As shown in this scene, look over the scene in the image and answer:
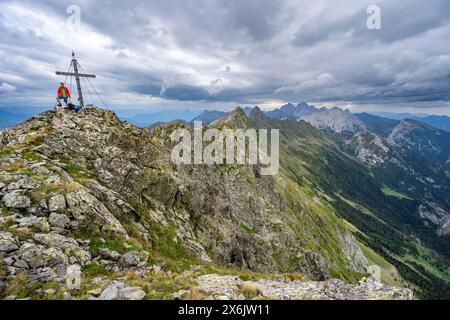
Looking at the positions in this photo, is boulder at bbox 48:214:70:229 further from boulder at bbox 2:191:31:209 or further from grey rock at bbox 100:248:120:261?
grey rock at bbox 100:248:120:261

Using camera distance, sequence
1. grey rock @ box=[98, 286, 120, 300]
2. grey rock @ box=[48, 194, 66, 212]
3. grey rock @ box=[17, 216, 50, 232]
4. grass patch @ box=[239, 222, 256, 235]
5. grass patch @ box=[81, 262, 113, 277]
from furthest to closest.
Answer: grass patch @ box=[239, 222, 256, 235]
grey rock @ box=[48, 194, 66, 212]
grey rock @ box=[17, 216, 50, 232]
grass patch @ box=[81, 262, 113, 277]
grey rock @ box=[98, 286, 120, 300]

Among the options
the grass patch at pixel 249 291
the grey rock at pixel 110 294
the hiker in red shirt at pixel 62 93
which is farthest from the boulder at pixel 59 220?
the hiker in red shirt at pixel 62 93

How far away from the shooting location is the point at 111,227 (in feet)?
76.1

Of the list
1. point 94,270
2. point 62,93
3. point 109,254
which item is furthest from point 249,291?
point 62,93

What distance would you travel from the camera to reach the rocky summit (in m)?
16.4

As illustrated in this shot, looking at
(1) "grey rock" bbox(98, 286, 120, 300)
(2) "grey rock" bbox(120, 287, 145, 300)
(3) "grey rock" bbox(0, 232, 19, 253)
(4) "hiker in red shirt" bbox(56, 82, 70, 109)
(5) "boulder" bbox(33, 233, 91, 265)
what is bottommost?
(2) "grey rock" bbox(120, 287, 145, 300)

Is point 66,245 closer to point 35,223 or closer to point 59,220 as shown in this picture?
point 59,220

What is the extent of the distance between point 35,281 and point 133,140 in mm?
27057

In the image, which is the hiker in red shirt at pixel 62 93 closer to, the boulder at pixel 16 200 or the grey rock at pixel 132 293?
the boulder at pixel 16 200

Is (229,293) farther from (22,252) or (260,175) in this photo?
(260,175)

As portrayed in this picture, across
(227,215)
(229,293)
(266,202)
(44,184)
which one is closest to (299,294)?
(229,293)

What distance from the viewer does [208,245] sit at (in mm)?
39469

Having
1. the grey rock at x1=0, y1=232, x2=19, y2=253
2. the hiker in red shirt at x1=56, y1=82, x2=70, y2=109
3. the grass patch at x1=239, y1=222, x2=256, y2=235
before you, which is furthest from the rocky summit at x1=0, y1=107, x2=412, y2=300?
the grass patch at x1=239, y1=222, x2=256, y2=235
